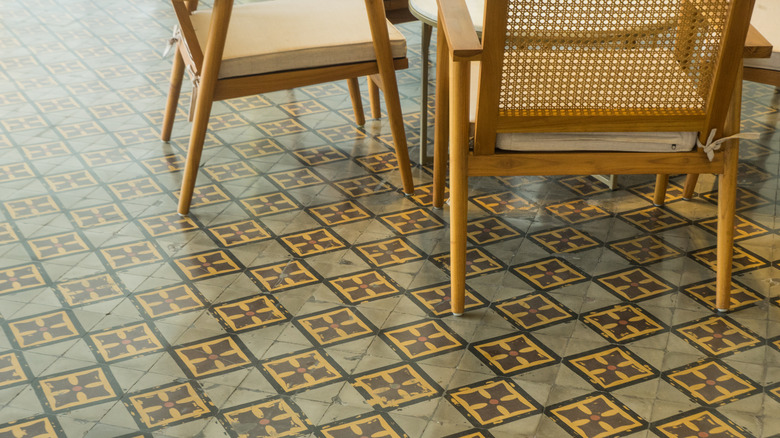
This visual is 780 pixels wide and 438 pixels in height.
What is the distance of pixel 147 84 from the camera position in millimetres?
3889

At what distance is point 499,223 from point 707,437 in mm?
1054

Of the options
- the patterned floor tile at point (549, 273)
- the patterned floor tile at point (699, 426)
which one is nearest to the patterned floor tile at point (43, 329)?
the patterned floor tile at point (549, 273)

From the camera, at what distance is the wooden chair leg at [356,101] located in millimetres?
3410

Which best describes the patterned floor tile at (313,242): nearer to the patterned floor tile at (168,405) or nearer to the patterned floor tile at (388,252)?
the patterned floor tile at (388,252)

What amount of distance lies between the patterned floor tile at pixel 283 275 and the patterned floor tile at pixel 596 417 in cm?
84

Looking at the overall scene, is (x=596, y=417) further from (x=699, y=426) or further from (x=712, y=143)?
(x=712, y=143)

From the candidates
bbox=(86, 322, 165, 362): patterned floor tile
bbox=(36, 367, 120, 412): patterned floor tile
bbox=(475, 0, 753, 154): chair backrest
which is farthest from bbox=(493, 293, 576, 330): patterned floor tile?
bbox=(36, 367, 120, 412): patterned floor tile

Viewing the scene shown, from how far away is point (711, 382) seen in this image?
6.97ft

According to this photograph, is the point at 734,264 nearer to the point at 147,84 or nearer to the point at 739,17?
the point at 739,17

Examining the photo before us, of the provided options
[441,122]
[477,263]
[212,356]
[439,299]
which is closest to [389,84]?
[441,122]

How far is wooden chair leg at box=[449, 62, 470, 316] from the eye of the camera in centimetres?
219

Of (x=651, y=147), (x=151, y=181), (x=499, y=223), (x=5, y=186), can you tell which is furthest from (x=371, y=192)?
(x=5, y=186)

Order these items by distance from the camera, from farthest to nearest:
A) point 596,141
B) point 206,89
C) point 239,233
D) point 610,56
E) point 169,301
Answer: point 239,233 < point 206,89 < point 169,301 < point 596,141 < point 610,56

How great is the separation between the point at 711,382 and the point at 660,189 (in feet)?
3.02
